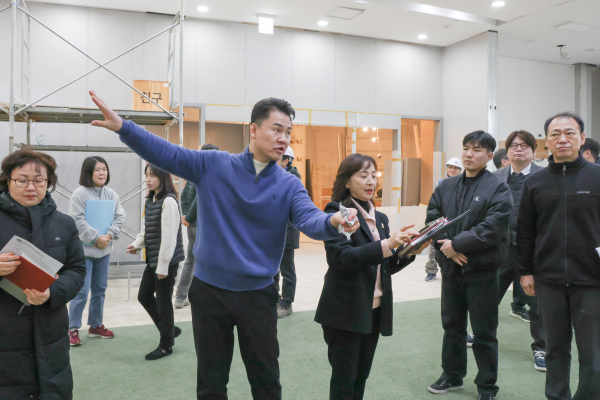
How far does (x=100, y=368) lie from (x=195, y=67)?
19.1ft

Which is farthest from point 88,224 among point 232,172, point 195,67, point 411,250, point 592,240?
point 195,67

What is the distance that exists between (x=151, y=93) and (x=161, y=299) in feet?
16.1

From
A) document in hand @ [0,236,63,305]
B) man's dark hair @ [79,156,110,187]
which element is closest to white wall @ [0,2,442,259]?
man's dark hair @ [79,156,110,187]

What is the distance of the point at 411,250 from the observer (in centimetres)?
210

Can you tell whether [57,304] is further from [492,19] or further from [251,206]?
[492,19]

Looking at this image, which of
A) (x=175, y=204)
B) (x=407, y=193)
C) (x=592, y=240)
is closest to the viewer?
(x=592, y=240)

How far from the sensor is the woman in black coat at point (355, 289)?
80.0 inches

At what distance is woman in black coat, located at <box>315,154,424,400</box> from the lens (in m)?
2.03

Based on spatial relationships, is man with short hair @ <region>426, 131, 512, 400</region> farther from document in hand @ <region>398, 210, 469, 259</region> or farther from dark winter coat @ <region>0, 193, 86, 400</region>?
dark winter coat @ <region>0, 193, 86, 400</region>

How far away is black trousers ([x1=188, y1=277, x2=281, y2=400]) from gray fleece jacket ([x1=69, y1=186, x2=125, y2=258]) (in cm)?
232

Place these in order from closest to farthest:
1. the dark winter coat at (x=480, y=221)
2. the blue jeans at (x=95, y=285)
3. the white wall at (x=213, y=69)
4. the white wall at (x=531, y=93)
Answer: the dark winter coat at (x=480, y=221) < the blue jeans at (x=95, y=285) < the white wall at (x=213, y=69) < the white wall at (x=531, y=93)

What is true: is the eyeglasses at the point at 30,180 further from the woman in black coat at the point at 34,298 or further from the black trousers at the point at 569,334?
the black trousers at the point at 569,334

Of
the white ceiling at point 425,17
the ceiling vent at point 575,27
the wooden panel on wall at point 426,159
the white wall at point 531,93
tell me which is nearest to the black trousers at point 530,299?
the white ceiling at point 425,17

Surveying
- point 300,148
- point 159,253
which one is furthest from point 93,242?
point 300,148
